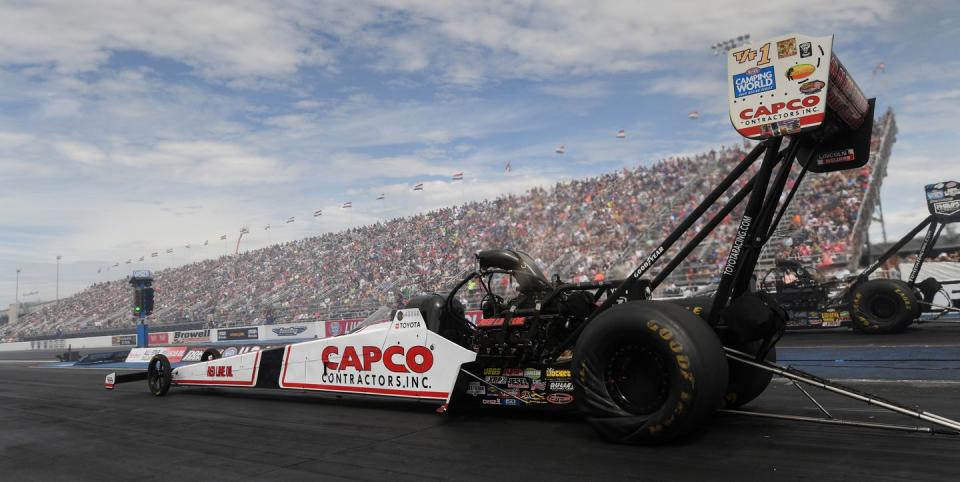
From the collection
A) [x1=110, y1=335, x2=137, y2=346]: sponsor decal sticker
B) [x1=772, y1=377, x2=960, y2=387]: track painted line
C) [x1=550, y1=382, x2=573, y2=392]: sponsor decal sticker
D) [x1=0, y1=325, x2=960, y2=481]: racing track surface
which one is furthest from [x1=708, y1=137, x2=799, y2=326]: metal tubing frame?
[x1=110, y1=335, x2=137, y2=346]: sponsor decal sticker

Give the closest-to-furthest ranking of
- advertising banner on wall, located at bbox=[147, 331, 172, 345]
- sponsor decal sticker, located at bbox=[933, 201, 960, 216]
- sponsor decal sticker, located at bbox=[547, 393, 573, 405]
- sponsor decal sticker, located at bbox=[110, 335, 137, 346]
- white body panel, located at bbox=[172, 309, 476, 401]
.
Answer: sponsor decal sticker, located at bbox=[547, 393, 573, 405]
white body panel, located at bbox=[172, 309, 476, 401]
sponsor decal sticker, located at bbox=[933, 201, 960, 216]
advertising banner on wall, located at bbox=[147, 331, 172, 345]
sponsor decal sticker, located at bbox=[110, 335, 137, 346]

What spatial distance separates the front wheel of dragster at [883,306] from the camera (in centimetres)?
1401

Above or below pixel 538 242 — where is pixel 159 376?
below

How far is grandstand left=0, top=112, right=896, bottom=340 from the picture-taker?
82.6 feet

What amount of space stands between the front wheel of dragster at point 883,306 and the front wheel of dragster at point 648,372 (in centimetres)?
1165

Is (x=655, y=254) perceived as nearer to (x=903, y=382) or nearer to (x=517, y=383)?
(x=517, y=383)

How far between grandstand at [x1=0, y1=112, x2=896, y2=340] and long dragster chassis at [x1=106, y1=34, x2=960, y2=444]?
55.6 feet

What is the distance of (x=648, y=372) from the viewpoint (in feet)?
17.2

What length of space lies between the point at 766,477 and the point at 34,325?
7563 cm

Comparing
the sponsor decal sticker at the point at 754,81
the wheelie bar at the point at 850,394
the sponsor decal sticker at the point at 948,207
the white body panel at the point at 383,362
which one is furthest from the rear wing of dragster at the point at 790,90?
the sponsor decal sticker at the point at 948,207

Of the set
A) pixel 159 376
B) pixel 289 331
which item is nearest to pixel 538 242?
pixel 289 331

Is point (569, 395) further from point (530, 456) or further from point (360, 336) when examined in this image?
point (360, 336)

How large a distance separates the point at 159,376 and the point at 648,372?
861 cm

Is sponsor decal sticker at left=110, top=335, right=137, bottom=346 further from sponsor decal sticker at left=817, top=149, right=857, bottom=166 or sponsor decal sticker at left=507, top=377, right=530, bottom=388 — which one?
sponsor decal sticker at left=817, top=149, right=857, bottom=166
